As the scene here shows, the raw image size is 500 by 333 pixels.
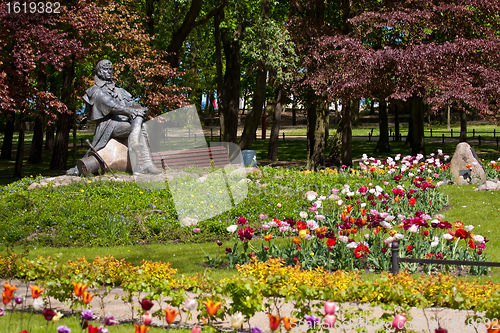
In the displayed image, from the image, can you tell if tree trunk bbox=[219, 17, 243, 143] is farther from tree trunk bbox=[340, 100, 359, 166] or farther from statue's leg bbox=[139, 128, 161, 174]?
statue's leg bbox=[139, 128, 161, 174]

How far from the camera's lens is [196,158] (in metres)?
13.4

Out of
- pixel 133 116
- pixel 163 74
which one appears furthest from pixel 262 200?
pixel 163 74

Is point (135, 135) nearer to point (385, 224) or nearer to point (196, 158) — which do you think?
point (196, 158)

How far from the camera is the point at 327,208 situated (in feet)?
33.0

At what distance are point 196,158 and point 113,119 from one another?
8.50 feet

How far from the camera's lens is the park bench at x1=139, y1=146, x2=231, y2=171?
13109 millimetres

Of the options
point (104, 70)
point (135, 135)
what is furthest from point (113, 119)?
point (104, 70)

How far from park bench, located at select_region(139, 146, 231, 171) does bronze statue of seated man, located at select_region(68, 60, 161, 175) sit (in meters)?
1.15

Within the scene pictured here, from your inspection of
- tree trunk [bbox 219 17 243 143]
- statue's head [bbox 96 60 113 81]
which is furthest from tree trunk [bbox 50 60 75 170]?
statue's head [bbox 96 60 113 81]

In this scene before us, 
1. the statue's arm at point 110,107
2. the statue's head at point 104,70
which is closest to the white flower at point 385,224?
the statue's arm at point 110,107

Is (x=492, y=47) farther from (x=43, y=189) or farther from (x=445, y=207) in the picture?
(x=43, y=189)

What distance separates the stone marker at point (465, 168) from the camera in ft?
45.2

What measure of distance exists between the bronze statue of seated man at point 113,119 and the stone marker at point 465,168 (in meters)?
8.46

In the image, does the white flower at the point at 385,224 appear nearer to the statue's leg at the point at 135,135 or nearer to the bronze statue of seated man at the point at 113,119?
the bronze statue of seated man at the point at 113,119
